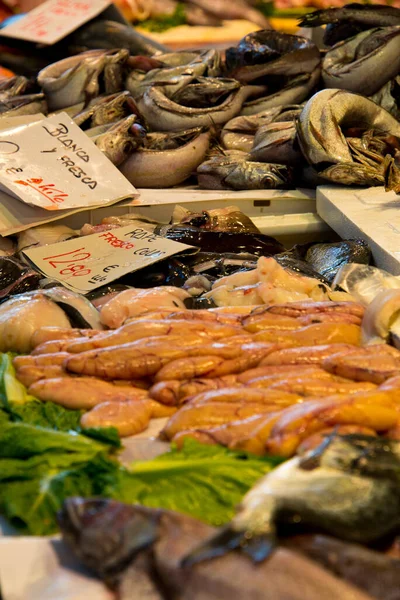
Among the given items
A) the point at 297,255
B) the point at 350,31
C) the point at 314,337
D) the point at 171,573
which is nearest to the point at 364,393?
the point at 314,337

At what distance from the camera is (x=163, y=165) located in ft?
16.5

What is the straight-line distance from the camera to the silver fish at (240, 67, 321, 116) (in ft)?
18.9

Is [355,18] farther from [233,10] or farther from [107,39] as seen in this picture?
[233,10]

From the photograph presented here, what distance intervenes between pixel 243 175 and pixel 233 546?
3588 millimetres

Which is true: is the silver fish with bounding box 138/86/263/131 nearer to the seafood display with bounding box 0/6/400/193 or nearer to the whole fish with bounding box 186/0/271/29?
the seafood display with bounding box 0/6/400/193

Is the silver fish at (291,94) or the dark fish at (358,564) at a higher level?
the dark fish at (358,564)

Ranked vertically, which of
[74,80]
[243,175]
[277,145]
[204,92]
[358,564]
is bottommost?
[243,175]

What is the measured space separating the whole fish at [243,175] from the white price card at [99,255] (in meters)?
1.10

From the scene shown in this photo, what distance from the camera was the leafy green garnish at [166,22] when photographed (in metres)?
9.68

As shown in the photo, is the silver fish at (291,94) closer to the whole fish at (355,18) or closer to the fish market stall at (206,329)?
the fish market stall at (206,329)

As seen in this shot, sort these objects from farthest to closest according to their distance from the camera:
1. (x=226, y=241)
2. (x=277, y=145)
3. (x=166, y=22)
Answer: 1. (x=166, y=22)
2. (x=277, y=145)
3. (x=226, y=241)

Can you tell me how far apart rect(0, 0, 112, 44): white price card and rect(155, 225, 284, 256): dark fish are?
3571 mm

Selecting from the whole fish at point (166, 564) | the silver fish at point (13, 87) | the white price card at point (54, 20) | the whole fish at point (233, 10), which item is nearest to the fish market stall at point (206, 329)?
the whole fish at point (166, 564)

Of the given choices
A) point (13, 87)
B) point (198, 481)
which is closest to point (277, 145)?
point (13, 87)
